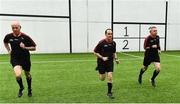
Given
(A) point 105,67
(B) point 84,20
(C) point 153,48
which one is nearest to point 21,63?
(A) point 105,67

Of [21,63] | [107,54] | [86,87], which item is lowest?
[86,87]

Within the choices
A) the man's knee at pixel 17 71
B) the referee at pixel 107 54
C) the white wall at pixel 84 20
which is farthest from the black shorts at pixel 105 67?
the white wall at pixel 84 20

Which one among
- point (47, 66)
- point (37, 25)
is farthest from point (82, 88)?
point (37, 25)

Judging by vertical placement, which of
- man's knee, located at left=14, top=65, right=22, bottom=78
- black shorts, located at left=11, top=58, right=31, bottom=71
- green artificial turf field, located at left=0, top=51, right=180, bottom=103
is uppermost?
black shorts, located at left=11, top=58, right=31, bottom=71

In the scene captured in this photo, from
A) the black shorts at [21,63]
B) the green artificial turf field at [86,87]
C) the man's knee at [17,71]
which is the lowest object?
the green artificial turf field at [86,87]

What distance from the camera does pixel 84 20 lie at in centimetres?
2208

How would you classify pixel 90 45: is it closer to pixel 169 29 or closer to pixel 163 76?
pixel 169 29

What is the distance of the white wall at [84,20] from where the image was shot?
2067 cm

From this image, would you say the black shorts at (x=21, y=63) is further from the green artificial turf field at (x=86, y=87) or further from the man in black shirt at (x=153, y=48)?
the man in black shirt at (x=153, y=48)

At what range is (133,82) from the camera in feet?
33.9

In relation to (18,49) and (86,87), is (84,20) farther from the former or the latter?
(18,49)

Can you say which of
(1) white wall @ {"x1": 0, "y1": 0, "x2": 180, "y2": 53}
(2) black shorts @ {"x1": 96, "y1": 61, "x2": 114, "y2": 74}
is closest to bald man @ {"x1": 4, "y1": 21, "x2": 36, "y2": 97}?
(2) black shorts @ {"x1": 96, "y1": 61, "x2": 114, "y2": 74}

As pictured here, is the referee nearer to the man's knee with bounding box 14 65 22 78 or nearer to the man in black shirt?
the man in black shirt

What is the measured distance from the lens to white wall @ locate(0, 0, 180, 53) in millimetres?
20672
